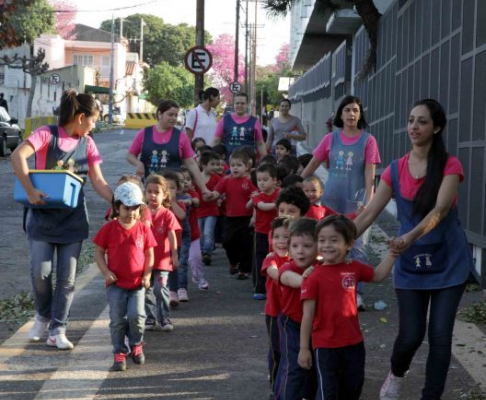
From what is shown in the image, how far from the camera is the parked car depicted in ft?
114

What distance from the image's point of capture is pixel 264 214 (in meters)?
9.62

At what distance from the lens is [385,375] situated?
683 centimetres

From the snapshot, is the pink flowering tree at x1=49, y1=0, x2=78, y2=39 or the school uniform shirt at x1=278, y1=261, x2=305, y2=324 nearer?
the school uniform shirt at x1=278, y1=261, x2=305, y2=324

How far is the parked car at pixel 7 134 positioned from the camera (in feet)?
114

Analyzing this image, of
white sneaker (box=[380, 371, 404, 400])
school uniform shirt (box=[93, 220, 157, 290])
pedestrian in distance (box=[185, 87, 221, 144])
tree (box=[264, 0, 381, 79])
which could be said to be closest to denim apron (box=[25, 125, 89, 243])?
school uniform shirt (box=[93, 220, 157, 290])

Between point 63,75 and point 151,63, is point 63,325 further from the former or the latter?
point 151,63

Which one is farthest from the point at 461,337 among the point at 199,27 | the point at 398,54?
the point at 199,27

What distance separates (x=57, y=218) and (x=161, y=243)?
890mm

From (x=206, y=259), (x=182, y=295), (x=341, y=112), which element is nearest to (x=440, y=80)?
(x=206, y=259)

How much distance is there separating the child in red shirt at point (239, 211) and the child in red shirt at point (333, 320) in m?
5.42

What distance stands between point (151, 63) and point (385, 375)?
460ft

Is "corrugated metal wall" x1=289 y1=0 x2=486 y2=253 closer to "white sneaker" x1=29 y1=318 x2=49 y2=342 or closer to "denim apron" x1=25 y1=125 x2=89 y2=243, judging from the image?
"denim apron" x1=25 y1=125 x2=89 y2=243

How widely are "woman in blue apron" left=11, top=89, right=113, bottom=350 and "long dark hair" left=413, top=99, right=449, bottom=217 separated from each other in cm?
252

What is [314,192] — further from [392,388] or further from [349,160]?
[392,388]
